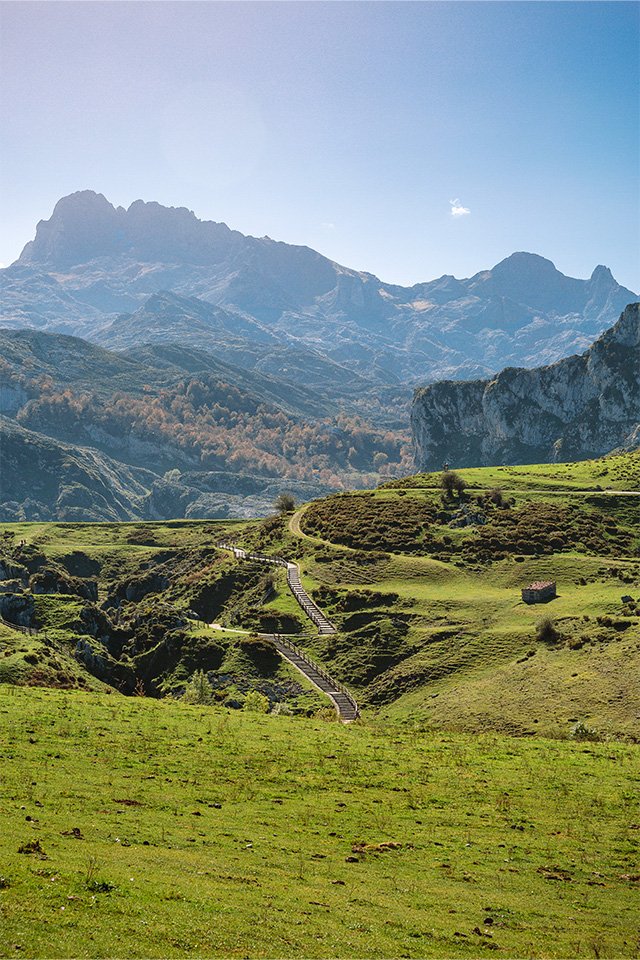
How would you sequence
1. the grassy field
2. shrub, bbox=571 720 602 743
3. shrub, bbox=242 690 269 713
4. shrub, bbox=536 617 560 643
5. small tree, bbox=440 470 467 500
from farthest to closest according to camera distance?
small tree, bbox=440 470 467 500 → shrub, bbox=536 617 560 643 → shrub, bbox=242 690 269 713 → shrub, bbox=571 720 602 743 → the grassy field

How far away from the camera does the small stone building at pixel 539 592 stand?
9481 cm

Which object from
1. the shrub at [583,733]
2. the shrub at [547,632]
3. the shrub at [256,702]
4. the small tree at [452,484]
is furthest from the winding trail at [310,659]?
the small tree at [452,484]

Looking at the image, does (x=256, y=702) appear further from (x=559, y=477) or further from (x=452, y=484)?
(x=559, y=477)

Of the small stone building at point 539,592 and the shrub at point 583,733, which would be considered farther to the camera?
the small stone building at point 539,592

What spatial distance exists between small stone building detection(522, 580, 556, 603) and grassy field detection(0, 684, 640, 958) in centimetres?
4765

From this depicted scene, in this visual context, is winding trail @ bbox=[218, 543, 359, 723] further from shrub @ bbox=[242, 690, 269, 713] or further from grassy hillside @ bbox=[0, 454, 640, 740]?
shrub @ bbox=[242, 690, 269, 713]

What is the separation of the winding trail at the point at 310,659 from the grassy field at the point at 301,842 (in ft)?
93.0

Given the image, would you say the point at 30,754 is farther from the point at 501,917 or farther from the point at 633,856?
the point at 633,856

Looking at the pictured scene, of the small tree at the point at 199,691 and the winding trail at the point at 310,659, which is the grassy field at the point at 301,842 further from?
the winding trail at the point at 310,659

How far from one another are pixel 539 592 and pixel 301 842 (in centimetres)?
7152

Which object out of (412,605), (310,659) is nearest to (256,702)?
(310,659)

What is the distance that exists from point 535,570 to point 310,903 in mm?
90295

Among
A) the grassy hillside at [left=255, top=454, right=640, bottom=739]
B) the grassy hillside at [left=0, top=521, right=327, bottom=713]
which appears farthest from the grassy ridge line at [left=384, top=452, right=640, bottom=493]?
the grassy hillside at [left=0, top=521, right=327, bottom=713]

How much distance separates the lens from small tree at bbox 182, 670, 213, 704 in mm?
74925
